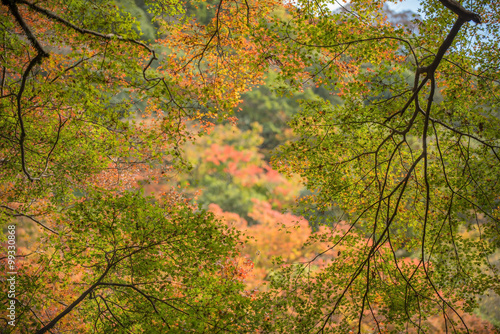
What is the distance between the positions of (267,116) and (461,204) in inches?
589

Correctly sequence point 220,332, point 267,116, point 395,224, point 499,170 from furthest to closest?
point 267,116 < point 395,224 < point 499,170 < point 220,332

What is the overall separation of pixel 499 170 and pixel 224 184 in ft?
42.7

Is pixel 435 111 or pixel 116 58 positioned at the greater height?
pixel 435 111

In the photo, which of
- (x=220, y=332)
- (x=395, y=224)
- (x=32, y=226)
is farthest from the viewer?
(x=32, y=226)

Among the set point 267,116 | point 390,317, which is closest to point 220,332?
point 390,317

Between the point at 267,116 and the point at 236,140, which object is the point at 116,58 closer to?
the point at 236,140

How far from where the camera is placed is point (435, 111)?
5762mm

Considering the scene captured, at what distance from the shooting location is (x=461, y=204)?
5758 mm

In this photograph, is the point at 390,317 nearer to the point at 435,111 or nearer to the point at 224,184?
the point at 435,111

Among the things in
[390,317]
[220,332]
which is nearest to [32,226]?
[220,332]

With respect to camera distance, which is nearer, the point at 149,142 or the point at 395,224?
the point at 149,142

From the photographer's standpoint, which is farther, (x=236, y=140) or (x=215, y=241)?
(x=236, y=140)

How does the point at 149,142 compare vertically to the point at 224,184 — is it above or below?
below

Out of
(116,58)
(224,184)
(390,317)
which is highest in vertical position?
(224,184)
